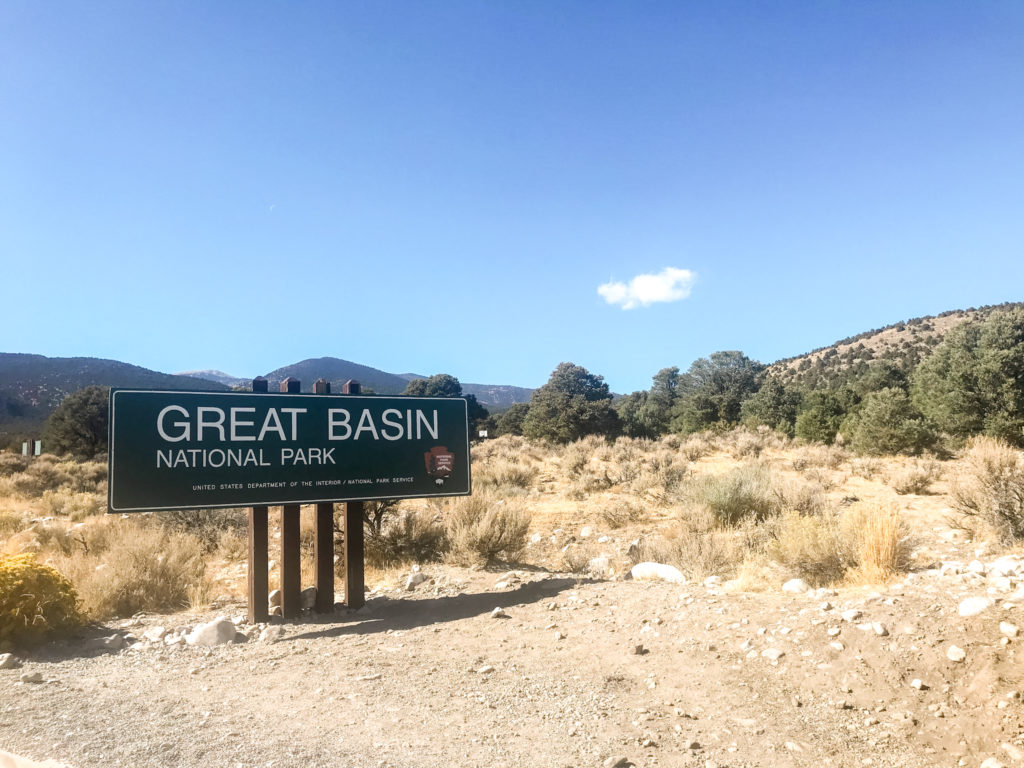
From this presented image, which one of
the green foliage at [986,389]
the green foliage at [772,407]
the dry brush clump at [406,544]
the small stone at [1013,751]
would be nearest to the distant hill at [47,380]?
the green foliage at [772,407]

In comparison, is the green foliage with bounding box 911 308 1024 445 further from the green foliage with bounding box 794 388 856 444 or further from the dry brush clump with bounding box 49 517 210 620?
the dry brush clump with bounding box 49 517 210 620

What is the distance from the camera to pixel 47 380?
208 ft

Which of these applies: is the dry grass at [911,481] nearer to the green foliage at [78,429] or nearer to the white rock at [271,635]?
the white rock at [271,635]

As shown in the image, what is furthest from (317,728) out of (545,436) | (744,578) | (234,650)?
(545,436)

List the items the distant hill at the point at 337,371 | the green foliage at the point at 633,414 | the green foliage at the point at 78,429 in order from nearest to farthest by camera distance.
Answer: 1. the green foliage at the point at 78,429
2. the green foliage at the point at 633,414
3. the distant hill at the point at 337,371

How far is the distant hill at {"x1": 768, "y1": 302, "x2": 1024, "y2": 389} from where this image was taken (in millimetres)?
61656

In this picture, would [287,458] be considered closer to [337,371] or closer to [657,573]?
[657,573]

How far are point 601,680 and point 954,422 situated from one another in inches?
998

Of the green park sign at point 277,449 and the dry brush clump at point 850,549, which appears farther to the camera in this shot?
the green park sign at point 277,449

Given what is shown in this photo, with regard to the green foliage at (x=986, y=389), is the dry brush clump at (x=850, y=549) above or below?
below

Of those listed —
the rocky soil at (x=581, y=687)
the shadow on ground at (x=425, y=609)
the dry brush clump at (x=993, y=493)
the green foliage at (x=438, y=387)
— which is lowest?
the shadow on ground at (x=425, y=609)

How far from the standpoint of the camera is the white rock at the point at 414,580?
8.21 metres

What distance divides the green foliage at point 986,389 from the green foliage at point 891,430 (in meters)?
1.32

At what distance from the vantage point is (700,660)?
15.6 ft
